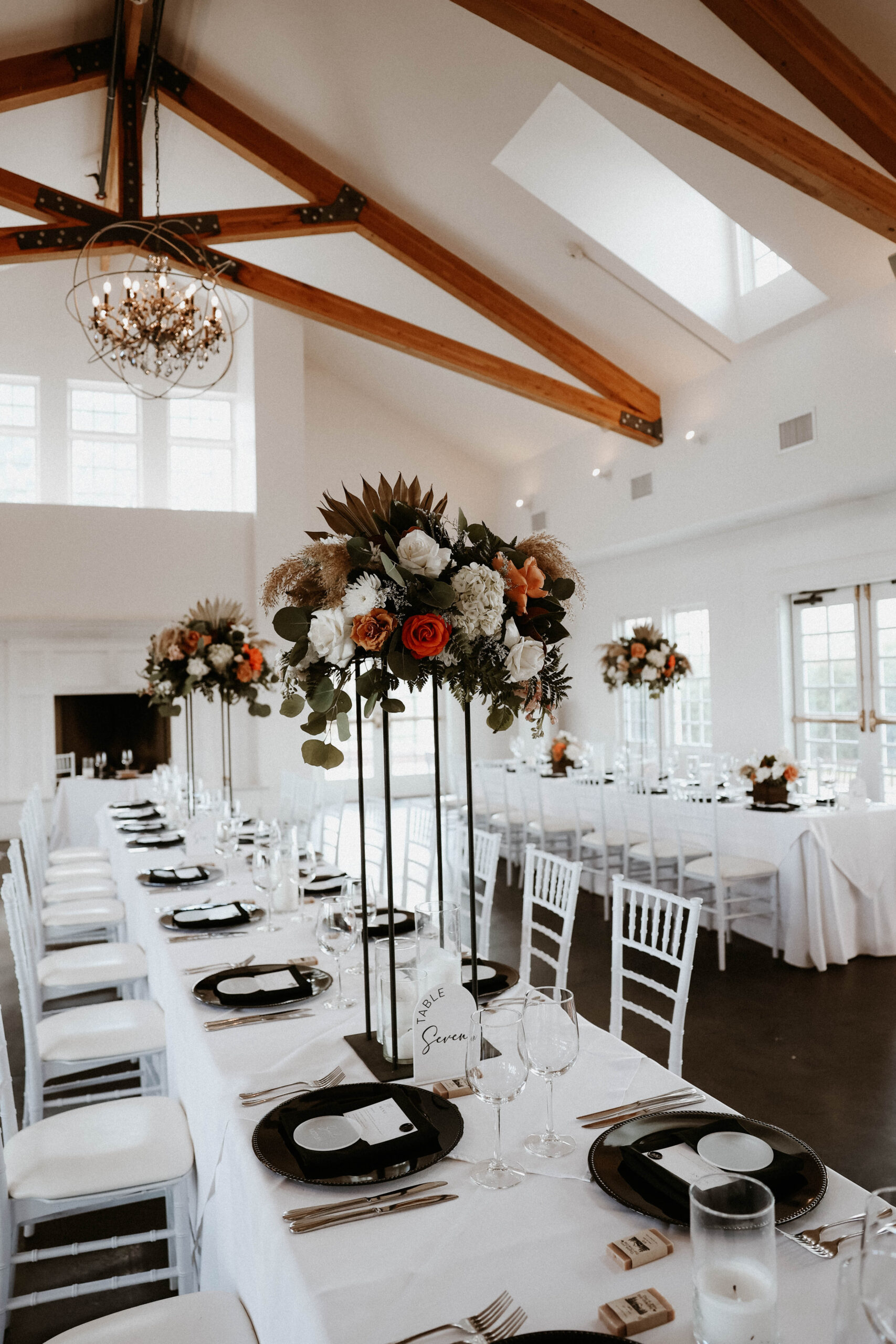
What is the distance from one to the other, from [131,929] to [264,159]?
239 inches

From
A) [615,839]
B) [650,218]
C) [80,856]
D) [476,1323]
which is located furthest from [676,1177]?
[650,218]

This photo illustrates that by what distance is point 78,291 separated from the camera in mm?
10305

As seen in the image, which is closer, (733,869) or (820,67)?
(820,67)

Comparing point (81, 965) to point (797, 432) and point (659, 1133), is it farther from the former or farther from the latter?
point (797, 432)

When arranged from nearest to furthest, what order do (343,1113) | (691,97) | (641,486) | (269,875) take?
(343,1113) < (269,875) < (691,97) < (641,486)

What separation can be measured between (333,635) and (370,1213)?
97cm

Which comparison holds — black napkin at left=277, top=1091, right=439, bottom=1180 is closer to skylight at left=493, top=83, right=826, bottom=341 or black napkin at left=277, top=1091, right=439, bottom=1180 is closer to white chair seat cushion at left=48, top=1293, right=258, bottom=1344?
white chair seat cushion at left=48, top=1293, right=258, bottom=1344

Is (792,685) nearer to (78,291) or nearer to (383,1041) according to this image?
(383,1041)

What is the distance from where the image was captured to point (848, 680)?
7.91m

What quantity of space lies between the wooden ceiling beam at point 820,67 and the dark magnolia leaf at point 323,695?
4.17m

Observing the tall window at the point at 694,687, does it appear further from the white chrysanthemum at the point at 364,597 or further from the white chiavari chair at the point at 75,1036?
the white chrysanthemum at the point at 364,597

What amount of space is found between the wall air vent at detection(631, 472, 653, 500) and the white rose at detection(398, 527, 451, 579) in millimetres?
7795

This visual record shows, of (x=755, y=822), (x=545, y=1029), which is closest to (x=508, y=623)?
(x=545, y=1029)

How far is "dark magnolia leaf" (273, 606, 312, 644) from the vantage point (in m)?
1.83
